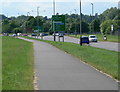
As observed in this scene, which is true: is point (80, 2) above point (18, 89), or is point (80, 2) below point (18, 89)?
above

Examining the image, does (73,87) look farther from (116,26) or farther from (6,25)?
(6,25)

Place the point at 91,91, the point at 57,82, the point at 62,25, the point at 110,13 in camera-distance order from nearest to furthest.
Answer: the point at 91,91
the point at 57,82
the point at 62,25
the point at 110,13

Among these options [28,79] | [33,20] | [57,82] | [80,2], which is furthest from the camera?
[33,20]

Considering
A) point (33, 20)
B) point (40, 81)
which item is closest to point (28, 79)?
point (40, 81)

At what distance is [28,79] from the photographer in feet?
50.2

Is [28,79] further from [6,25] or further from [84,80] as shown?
[6,25]

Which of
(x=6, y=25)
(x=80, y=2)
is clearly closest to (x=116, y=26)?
(x=80, y=2)

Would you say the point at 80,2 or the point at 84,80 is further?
the point at 80,2

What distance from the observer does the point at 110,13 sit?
607ft

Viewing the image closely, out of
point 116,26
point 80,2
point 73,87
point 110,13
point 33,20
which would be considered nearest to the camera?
point 73,87

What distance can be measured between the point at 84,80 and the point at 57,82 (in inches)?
47.3

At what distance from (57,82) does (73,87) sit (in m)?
1.49

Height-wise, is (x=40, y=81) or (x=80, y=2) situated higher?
(x=80, y=2)

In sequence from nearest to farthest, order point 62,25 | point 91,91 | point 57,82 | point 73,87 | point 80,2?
point 91,91 < point 73,87 < point 57,82 < point 80,2 < point 62,25
